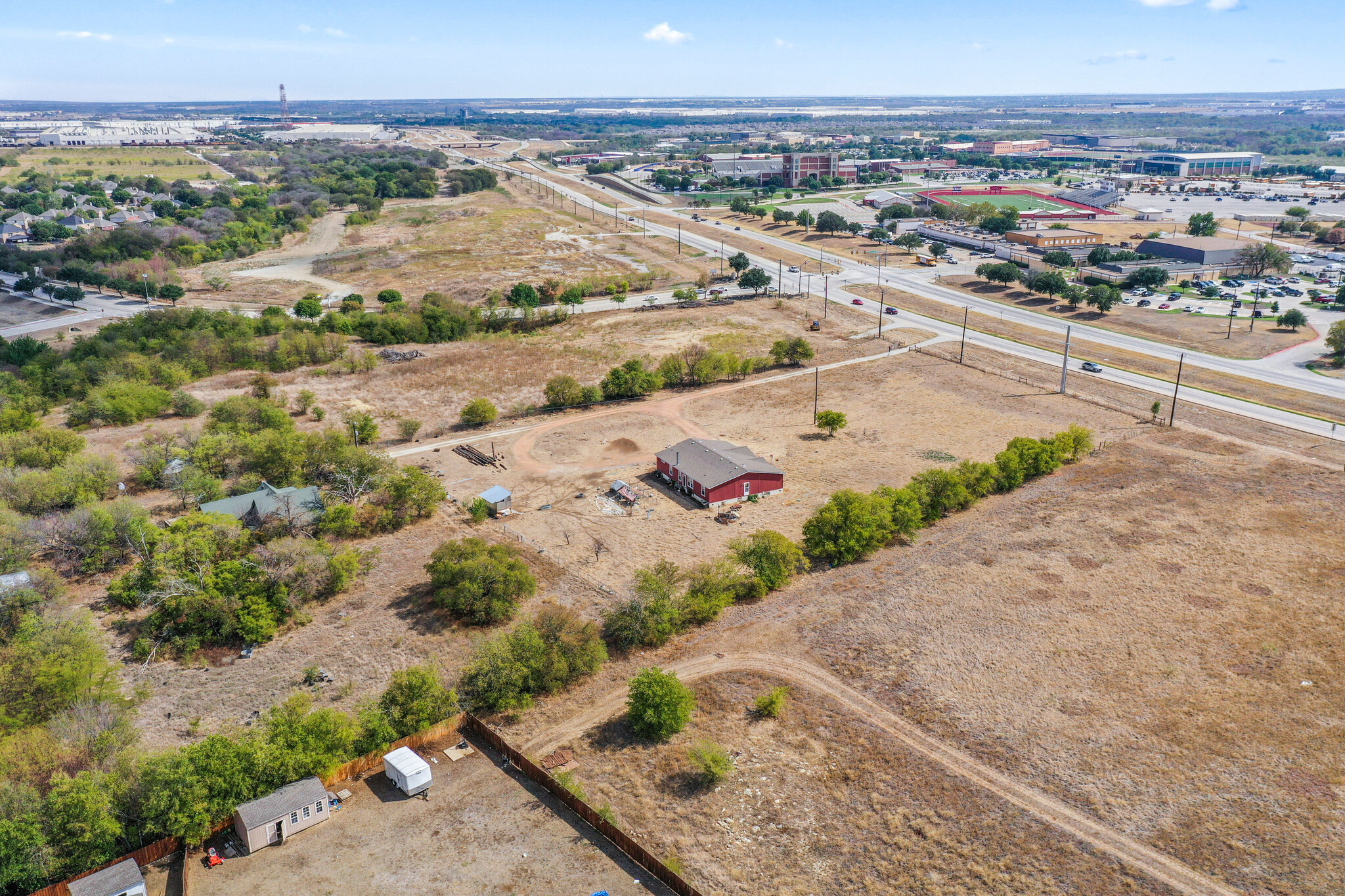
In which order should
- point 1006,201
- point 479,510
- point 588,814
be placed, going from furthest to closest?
point 1006,201 → point 479,510 → point 588,814

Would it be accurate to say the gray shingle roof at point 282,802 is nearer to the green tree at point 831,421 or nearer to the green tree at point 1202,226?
the green tree at point 831,421

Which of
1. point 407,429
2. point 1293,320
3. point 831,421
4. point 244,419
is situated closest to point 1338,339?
point 1293,320

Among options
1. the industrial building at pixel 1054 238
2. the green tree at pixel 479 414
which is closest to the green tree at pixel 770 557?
the green tree at pixel 479 414

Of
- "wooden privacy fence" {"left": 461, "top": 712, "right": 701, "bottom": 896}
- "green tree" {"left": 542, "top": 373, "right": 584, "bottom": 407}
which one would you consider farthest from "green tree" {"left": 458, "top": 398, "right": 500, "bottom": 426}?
"wooden privacy fence" {"left": 461, "top": 712, "right": 701, "bottom": 896}

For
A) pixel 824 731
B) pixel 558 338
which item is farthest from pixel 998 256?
pixel 824 731

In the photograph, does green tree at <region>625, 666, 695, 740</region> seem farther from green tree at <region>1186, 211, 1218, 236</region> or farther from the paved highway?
green tree at <region>1186, 211, 1218, 236</region>

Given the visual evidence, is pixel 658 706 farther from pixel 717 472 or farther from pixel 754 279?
pixel 754 279

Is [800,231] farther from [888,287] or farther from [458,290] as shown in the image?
[458,290]
